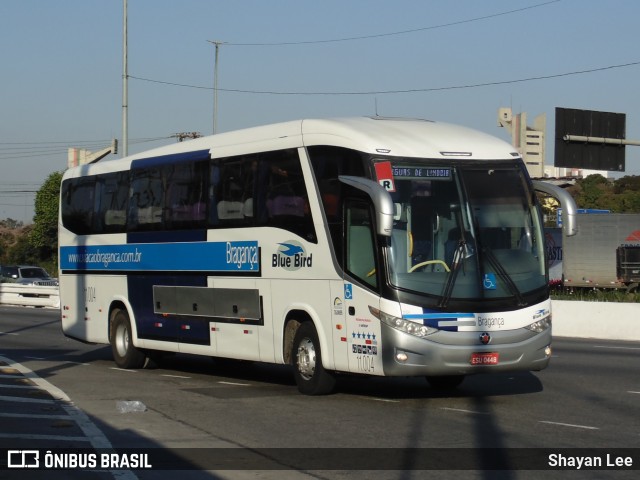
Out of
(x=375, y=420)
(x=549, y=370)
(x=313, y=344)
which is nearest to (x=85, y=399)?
(x=313, y=344)

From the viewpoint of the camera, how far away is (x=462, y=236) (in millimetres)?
12961

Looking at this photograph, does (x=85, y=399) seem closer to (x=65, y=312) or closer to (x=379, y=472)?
(x=379, y=472)

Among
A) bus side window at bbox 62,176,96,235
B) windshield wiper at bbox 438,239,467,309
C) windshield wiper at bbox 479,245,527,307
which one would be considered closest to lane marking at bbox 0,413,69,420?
windshield wiper at bbox 438,239,467,309

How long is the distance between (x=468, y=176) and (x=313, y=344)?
3.00 metres

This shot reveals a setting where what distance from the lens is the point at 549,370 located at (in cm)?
1742

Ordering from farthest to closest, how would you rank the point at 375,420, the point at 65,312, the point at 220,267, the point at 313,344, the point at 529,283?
the point at 65,312, the point at 220,267, the point at 313,344, the point at 529,283, the point at 375,420

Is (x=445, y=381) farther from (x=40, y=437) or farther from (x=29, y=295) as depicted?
(x=29, y=295)

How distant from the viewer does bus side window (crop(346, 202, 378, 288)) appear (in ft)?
42.7

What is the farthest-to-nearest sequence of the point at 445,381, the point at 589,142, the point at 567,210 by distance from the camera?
the point at 589,142
the point at 445,381
the point at 567,210

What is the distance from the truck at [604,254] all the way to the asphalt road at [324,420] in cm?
3102

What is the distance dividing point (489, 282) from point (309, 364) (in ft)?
9.04

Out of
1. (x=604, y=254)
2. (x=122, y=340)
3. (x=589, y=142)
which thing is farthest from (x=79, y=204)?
(x=604, y=254)

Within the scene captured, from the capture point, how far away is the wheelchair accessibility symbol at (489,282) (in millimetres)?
12914

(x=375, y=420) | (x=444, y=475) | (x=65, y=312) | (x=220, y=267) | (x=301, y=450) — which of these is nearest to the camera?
(x=444, y=475)
